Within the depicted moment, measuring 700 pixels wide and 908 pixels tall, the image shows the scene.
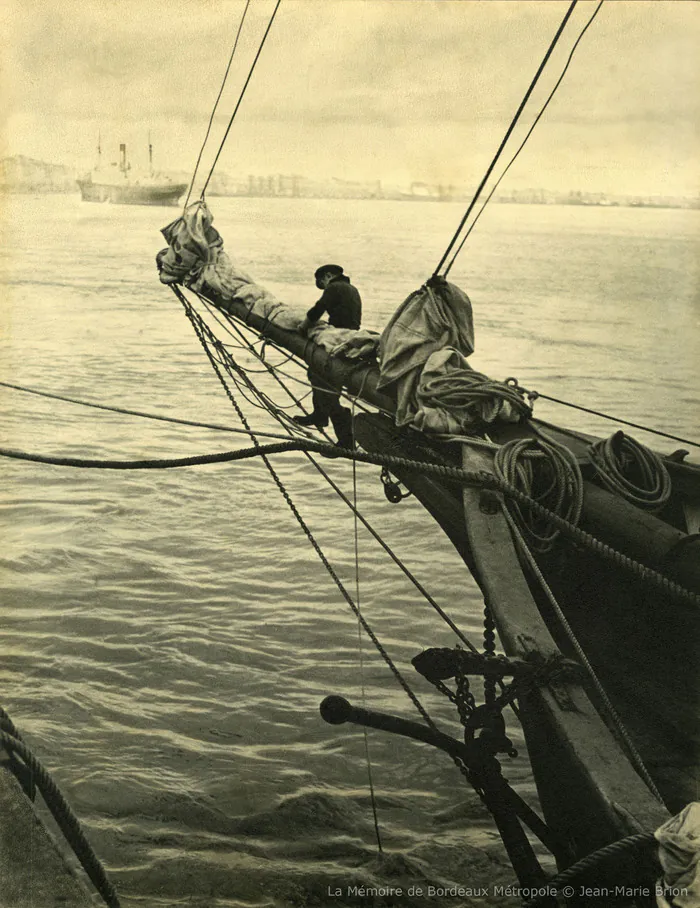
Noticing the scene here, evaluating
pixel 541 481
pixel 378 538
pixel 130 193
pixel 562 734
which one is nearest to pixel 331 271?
pixel 378 538

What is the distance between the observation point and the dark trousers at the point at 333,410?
20.2 ft

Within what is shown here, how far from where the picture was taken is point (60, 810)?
90.0 inches

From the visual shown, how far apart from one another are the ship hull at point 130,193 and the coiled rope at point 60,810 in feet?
48.8

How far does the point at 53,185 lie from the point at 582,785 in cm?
957

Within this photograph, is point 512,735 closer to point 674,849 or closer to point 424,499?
point 424,499

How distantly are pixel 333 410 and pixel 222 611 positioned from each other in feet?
6.62

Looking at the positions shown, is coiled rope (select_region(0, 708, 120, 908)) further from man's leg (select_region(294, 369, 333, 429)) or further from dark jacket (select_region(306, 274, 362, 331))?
dark jacket (select_region(306, 274, 362, 331))

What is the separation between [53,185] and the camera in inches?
405

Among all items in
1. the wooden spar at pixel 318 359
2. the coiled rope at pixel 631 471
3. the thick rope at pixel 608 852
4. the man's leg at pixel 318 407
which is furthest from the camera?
the man's leg at pixel 318 407

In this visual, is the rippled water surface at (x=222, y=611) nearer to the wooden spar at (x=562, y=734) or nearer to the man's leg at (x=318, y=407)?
A: the man's leg at (x=318, y=407)

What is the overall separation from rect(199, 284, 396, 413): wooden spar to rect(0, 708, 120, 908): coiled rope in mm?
2884

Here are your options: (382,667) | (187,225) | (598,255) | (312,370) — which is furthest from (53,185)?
(598,255)

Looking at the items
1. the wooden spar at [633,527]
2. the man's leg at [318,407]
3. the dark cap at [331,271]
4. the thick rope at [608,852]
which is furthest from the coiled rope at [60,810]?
the dark cap at [331,271]

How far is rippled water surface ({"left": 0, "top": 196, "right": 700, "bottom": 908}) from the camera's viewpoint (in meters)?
4.47
